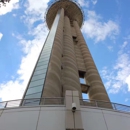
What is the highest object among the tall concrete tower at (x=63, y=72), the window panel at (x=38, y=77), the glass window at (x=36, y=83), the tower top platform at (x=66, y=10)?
the tower top platform at (x=66, y=10)

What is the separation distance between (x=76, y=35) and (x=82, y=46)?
28.9ft

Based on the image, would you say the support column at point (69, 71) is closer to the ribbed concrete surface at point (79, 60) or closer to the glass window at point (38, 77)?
the ribbed concrete surface at point (79, 60)

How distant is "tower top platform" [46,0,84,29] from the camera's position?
74812 mm

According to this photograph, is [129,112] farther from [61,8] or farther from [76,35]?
[61,8]

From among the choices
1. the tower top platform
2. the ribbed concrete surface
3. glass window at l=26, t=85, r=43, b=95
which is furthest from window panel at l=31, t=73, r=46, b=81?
the tower top platform

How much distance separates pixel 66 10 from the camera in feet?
250

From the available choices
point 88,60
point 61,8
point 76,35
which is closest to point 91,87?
point 88,60

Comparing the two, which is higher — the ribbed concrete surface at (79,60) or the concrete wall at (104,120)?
the ribbed concrete surface at (79,60)

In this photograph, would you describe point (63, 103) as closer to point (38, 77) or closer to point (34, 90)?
point (34, 90)

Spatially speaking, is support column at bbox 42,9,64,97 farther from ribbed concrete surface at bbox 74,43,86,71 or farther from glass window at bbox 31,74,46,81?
ribbed concrete surface at bbox 74,43,86,71

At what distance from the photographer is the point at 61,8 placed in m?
74.9

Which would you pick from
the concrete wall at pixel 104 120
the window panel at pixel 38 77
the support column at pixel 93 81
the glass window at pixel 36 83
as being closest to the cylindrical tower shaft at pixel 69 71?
the support column at pixel 93 81

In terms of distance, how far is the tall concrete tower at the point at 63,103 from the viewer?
1524 cm

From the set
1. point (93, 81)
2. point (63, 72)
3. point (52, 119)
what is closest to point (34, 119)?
point (52, 119)
